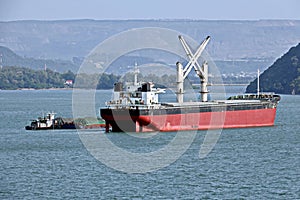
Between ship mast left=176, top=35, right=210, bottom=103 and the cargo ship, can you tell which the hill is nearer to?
ship mast left=176, top=35, right=210, bottom=103

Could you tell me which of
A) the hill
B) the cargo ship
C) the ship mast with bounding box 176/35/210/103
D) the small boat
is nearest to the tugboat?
the small boat

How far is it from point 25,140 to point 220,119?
13.9 m

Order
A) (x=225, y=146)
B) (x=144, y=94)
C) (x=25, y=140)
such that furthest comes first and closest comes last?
(x=144, y=94) < (x=25, y=140) < (x=225, y=146)

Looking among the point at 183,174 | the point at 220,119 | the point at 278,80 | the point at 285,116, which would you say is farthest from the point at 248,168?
the point at 278,80

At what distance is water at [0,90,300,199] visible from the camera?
1363 inches

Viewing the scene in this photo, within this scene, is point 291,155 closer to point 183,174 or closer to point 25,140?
point 183,174

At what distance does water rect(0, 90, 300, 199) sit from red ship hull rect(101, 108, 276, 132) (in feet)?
4.85

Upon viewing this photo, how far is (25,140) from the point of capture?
53344 mm

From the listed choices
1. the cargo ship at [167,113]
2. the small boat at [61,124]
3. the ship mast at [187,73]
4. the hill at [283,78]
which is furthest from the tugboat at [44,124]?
the hill at [283,78]

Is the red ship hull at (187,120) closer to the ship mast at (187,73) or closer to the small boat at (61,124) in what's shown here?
the ship mast at (187,73)

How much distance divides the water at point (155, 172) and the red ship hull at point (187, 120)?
148 centimetres

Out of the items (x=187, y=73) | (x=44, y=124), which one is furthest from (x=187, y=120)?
(x=187, y=73)

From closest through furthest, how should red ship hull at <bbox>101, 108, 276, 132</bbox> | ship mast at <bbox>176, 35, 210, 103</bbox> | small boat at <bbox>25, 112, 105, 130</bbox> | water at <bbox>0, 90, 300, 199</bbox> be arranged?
1. water at <bbox>0, 90, 300, 199</bbox>
2. red ship hull at <bbox>101, 108, 276, 132</bbox>
3. small boat at <bbox>25, 112, 105, 130</bbox>
4. ship mast at <bbox>176, 35, 210, 103</bbox>

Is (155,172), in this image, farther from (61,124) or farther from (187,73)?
(187,73)
